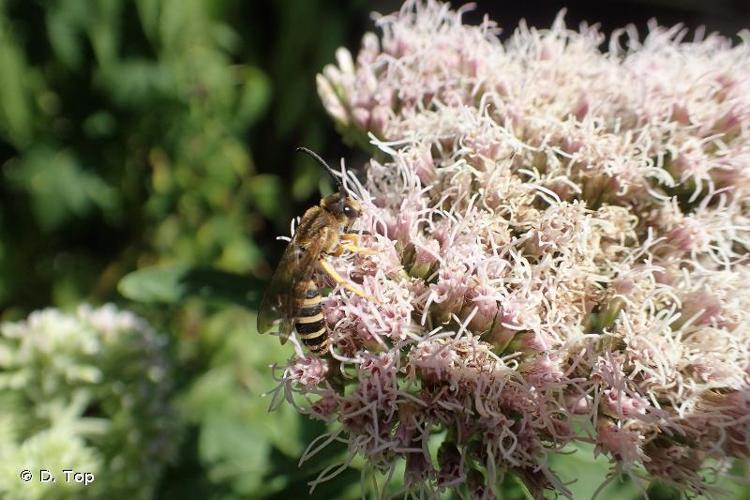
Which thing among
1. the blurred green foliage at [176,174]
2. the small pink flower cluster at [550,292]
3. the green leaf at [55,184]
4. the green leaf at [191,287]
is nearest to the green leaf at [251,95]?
the blurred green foliage at [176,174]

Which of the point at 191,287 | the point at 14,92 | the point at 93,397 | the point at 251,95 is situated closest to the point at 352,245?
the point at 191,287

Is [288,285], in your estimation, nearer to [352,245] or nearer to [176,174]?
[352,245]

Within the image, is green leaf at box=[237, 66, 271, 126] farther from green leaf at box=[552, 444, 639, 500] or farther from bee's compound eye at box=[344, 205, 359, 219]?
green leaf at box=[552, 444, 639, 500]

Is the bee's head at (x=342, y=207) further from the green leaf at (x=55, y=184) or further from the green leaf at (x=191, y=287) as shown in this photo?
the green leaf at (x=55, y=184)

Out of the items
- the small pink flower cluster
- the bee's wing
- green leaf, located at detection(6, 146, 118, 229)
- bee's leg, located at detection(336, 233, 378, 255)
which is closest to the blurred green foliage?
green leaf, located at detection(6, 146, 118, 229)

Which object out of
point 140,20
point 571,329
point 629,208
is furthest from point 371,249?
point 140,20

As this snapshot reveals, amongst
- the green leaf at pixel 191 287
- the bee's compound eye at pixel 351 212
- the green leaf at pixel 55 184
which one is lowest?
the green leaf at pixel 55 184
